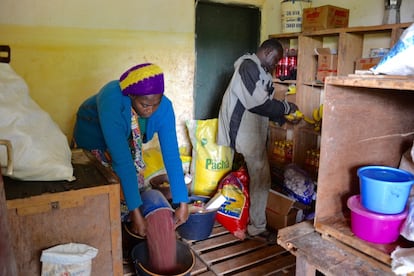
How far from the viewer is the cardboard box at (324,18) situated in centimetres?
255

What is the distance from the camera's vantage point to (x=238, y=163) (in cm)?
296

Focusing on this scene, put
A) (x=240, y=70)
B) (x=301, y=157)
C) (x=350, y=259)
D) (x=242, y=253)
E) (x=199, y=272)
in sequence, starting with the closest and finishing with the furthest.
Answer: (x=350, y=259) → (x=199, y=272) → (x=242, y=253) → (x=240, y=70) → (x=301, y=157)

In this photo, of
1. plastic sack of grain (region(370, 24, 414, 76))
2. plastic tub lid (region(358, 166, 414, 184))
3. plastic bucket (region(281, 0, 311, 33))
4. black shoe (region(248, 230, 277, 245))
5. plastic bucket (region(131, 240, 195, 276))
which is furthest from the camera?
plastic bucket (region(281, 0, 311, 33))

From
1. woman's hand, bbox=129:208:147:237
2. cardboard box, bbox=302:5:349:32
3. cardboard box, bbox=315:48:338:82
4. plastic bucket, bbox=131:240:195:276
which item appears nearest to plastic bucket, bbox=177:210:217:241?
plastic bucket, bbox=131:240:195:276

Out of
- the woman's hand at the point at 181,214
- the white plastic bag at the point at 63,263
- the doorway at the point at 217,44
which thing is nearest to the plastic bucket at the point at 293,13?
the doorway at the point at 217,44

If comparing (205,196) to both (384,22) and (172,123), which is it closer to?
(172,123)

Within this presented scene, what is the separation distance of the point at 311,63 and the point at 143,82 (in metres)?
1.78

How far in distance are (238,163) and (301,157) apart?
1.72ft

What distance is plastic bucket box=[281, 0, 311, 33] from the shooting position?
283 centimetres

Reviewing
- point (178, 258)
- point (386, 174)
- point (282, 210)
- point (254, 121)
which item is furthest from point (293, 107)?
point (386, 174)

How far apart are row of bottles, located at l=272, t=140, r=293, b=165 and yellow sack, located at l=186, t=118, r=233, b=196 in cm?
54

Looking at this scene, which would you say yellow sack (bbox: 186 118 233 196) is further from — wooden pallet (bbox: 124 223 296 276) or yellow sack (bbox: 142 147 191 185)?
wooden pallet (bbox: 124 223 296 276)

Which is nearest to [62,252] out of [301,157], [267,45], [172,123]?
[172,123]

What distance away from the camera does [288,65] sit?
2965 mm
